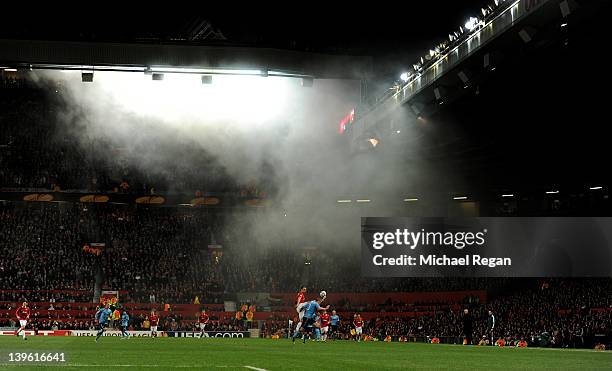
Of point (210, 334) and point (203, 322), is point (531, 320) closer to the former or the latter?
point (210, 334)

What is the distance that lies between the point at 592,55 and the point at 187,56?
1214cm

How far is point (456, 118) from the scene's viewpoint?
2883cm

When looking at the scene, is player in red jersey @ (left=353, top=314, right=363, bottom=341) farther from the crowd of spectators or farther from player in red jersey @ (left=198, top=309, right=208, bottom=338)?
player in red jersey @ (left=198, top=309, right=208, bottom=338)

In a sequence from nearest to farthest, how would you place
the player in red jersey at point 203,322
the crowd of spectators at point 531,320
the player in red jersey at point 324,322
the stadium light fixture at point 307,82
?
the stadium light fixture at point 307,82 → the crowd of spectators at point 531,320 → the player in red jersey at point 324,322 → the player in red jersey at point 203,322

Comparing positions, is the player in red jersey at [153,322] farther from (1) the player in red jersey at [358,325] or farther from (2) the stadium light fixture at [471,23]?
(2) the stadium light fixture at [471,23]

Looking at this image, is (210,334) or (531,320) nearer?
(531,320)

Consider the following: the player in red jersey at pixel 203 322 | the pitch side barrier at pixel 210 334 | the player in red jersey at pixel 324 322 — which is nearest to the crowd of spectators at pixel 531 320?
the pitch side barrier at pixel 210 334

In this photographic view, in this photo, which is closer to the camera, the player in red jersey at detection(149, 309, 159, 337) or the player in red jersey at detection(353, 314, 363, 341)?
the player in red jersey at detection(353, 314, 363, 341)

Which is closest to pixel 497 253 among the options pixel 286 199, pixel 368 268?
pixel 368 268

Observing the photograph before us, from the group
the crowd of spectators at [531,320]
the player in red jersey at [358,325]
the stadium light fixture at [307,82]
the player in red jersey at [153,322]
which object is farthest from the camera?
the player in red jersey at [153,322]

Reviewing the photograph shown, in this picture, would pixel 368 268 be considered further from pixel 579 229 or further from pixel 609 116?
pixel 609 116

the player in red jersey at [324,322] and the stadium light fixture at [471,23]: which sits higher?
the stadium light fixture at [471,23]

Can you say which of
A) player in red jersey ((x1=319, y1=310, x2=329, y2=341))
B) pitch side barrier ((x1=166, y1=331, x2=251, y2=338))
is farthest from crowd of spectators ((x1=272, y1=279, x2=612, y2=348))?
player in red jersey ((x1=319, y1=310, x2=329, y2=341))

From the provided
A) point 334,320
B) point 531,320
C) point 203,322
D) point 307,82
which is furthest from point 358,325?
point 307,82
